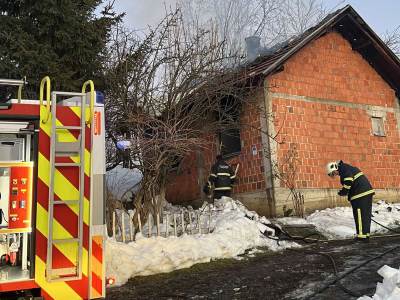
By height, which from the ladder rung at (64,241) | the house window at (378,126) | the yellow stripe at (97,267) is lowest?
the yellow stripe at (97,267)

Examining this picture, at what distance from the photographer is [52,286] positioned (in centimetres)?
348

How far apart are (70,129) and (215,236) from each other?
479cm

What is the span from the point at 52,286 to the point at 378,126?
13567 mm

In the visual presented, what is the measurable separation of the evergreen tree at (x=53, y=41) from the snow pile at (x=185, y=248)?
3.50m

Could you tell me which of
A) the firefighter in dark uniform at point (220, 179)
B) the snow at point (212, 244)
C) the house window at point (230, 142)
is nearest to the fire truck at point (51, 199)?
the snow at point (212, 244)

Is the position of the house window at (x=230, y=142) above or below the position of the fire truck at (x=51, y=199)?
above

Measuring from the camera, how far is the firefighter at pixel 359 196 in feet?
29.9

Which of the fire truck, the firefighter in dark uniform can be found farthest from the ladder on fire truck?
the firefighter in dark uniform

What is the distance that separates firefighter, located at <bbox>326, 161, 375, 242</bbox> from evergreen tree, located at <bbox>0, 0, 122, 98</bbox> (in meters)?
5.38

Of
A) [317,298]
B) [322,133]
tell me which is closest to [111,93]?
[317,298]

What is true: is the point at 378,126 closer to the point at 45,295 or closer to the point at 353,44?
the point at 353,44

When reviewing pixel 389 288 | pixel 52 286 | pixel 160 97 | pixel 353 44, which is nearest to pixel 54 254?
pixel 52 286

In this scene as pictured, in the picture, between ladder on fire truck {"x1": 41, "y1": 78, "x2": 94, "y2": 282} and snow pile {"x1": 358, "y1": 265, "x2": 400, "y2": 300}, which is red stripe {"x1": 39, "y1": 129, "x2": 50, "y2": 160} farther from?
snow pile {"x1": 358, "y1": 265, "x2": 400, "y2": 300}

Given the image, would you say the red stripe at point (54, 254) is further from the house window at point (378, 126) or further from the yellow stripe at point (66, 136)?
the house window at point (378, 126)
